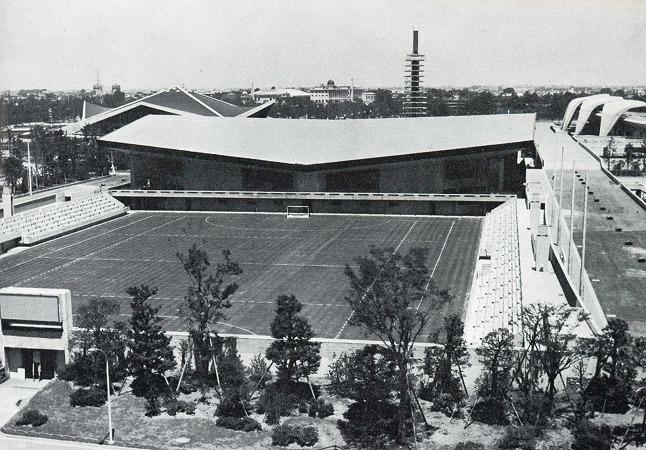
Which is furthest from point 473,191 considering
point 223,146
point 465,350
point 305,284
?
point 465,350

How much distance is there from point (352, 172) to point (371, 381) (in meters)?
34.0

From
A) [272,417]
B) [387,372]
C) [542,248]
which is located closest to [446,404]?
[387,372]

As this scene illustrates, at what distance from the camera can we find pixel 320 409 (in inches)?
840

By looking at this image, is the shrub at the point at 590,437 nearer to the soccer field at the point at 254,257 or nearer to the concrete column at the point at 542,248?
the soccer field at the point at 254,257

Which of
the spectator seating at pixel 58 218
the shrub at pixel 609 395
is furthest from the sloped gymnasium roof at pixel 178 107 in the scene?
the shrub at pixel 609 395

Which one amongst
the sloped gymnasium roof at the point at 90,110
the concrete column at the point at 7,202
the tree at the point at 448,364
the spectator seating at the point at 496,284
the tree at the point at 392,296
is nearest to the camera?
the tree at the point at 392,296

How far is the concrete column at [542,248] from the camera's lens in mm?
31906

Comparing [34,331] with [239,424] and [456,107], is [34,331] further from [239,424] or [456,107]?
[456,107]

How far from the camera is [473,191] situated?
5484 centimetres

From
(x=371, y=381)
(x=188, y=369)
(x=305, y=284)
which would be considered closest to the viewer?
(x=371, y=381)

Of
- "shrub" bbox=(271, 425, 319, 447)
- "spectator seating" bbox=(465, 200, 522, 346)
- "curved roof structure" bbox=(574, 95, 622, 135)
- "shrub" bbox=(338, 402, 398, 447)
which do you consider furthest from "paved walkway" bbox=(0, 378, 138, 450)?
"curved roof structure" bbox=(574, 95, 622, 135)

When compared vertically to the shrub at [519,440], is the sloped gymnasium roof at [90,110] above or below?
above

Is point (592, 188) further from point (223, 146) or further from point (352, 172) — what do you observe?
point (223, 146)

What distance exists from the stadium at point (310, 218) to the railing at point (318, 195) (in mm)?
99
